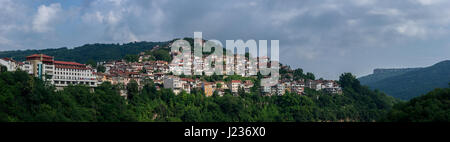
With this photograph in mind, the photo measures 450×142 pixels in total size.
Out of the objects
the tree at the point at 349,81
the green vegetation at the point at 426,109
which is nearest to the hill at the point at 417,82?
the tree at the point at 349,81

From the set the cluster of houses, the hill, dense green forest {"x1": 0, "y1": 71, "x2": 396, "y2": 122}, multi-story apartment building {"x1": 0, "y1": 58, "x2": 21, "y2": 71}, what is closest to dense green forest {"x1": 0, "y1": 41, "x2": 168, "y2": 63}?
the cluster of houses

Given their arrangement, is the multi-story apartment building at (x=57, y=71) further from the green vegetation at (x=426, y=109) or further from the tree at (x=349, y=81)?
the tree at (x=349, y=81)

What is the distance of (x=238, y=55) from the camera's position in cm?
4947

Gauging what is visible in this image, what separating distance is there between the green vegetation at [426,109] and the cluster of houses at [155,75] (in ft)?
54.0

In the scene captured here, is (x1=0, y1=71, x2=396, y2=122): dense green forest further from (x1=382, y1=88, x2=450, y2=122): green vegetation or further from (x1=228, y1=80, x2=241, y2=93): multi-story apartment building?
(x1=382, y1=88, x2=450, y2=122): green vegetation

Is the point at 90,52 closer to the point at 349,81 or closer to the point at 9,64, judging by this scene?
the point at 349,81

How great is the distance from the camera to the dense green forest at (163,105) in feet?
66.7

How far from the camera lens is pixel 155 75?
34938 millimetres

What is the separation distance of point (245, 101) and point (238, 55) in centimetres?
1679
